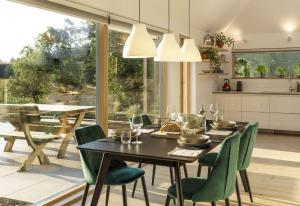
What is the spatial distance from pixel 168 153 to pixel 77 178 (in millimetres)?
1927

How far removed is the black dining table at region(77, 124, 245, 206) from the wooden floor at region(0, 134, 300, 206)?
0.93 m

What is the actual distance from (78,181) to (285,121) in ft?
17.0

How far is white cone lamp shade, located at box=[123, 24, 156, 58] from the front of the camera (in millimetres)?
2719

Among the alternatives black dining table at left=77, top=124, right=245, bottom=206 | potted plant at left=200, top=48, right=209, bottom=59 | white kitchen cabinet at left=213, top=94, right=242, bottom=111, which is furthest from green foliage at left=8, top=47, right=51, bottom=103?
white kitchen cabinet at left=213, top=94, right=242, bottom=111

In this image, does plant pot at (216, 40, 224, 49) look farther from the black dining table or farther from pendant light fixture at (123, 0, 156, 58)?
pendant light fixture at (123, 0, 156, 58)

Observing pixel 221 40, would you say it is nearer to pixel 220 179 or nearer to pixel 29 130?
pixel 29 130

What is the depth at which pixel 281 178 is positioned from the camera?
4.49 meters

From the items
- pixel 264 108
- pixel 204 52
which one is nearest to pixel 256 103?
pixel 264 108

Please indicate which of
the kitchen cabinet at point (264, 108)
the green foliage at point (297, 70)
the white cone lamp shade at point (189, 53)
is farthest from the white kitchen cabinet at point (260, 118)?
the white cone lamp shade at point (189, 53)

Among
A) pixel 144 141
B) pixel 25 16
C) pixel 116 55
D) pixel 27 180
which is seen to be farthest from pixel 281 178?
pixel 25 16

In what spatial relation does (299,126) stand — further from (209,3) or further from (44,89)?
(44,89)

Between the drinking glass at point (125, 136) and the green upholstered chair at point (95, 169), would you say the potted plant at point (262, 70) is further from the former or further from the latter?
the drinking glass at point (125, 136)

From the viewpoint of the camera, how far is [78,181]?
4059 millimetres

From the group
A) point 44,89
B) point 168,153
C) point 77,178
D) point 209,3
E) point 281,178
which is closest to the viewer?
point 168,153
